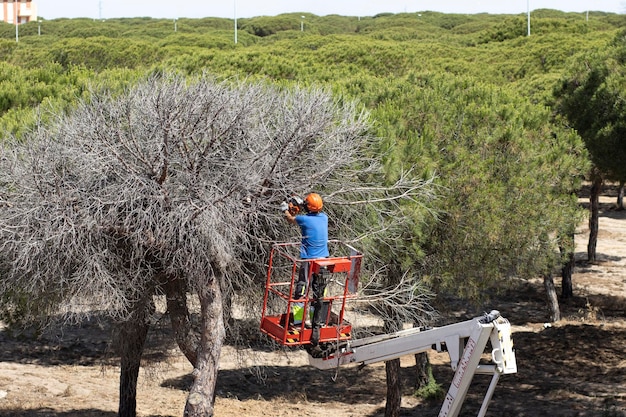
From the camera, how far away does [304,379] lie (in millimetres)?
19109

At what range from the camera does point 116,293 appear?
31.0 ft

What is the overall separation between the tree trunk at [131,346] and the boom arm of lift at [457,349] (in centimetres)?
283

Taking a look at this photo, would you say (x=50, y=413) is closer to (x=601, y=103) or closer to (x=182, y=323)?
(x=182, y=323)

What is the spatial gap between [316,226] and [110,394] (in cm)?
932

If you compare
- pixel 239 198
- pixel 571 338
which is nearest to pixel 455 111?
pixel 239 198

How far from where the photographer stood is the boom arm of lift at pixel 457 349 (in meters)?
7.86

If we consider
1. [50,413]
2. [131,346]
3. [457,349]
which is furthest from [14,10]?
[457,349]

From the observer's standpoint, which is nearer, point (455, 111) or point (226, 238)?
point (226, 238)

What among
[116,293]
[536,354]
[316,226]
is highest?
[316,226]

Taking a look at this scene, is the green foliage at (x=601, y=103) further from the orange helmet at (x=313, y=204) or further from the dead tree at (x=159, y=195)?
the orange helmet at (x=313, y=204)

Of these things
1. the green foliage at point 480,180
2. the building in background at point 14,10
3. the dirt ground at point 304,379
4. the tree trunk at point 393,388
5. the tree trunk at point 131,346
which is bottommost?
the dirt ground at point 304,379

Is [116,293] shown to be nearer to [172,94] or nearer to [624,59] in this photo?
[172,94]

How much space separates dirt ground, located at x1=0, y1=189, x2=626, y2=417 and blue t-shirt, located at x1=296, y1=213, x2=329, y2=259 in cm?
518

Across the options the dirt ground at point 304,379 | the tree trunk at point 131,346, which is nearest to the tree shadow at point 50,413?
the dirt ground at point 304,379
